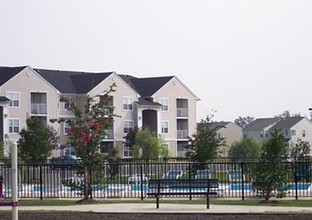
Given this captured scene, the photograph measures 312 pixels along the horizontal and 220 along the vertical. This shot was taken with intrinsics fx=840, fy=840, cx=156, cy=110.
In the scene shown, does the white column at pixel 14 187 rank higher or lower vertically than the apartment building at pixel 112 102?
lower

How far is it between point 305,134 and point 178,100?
31.9 m

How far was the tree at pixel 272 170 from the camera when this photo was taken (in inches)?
1153

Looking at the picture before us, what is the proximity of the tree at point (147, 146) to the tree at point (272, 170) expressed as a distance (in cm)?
4623

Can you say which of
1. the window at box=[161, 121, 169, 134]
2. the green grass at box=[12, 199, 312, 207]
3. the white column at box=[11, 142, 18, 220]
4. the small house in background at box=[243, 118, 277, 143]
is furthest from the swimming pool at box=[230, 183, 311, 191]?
the small house in background at box=[243, 118, 277, 143]

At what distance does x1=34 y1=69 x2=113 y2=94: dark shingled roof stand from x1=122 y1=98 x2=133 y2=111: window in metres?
3.40

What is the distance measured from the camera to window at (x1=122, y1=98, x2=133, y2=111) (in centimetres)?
8802

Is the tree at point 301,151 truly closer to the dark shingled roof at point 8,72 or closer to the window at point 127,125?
the dark shingled roof at point 8,72

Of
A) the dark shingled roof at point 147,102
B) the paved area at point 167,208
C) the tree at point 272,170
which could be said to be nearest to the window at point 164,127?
the dark shingled roof at point 147,102

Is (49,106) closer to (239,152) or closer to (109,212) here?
(239,152)

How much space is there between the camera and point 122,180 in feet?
125

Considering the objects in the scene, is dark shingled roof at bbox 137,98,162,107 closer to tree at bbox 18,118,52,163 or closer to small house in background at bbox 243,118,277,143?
tree at bbox 18,118,52,163

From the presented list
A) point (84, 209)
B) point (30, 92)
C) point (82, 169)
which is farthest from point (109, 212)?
point (30, 92)

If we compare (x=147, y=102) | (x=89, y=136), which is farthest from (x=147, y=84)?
(x=89, y=136)

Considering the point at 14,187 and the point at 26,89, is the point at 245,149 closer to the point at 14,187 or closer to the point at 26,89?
the point at 26,89
